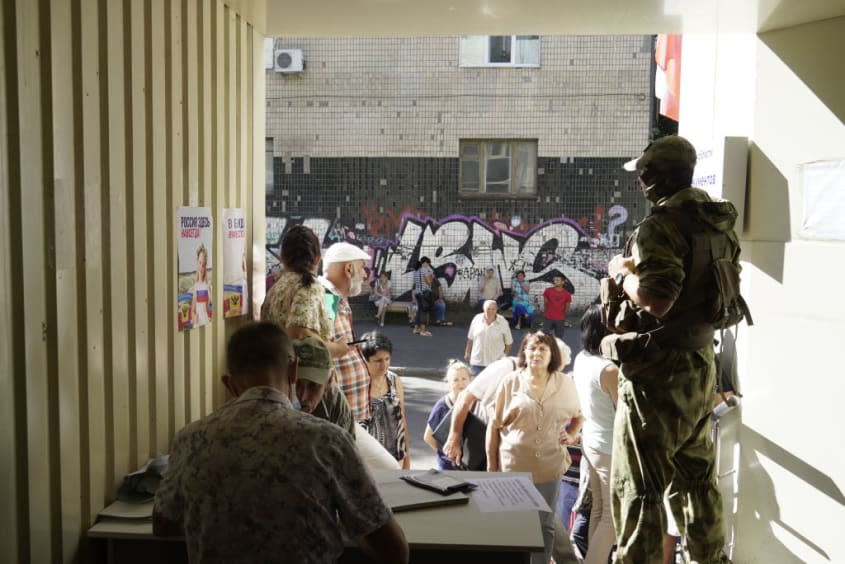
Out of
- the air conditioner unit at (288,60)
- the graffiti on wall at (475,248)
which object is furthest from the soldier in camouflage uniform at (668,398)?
the air conditioner unit at (288,60)

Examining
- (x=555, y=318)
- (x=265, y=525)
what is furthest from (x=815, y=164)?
(x=555, y=318)

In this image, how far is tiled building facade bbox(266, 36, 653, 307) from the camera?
794 inches

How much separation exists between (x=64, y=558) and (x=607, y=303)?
2.48 meters

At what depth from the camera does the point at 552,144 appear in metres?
20.3

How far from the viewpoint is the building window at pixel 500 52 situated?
67.2ft

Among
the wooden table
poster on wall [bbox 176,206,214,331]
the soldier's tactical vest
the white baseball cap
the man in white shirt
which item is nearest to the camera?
the wooden table

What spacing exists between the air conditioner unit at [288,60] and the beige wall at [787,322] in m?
16.8

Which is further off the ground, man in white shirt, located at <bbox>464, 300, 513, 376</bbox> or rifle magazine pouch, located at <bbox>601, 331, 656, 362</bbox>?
rifle magazine pouch, located at <bbox>601, 331, 656, 362</bbox>

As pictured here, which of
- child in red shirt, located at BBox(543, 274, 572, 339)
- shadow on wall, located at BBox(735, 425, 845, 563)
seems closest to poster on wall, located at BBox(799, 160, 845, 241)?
shadow on wall, located at BBox(735, 425, 845, 563)

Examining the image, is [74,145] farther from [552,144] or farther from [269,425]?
[552,144]

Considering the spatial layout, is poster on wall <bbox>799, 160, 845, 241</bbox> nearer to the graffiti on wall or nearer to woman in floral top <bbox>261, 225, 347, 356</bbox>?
woman in floral top <bbox>261, 225, 347, 356</bbox>

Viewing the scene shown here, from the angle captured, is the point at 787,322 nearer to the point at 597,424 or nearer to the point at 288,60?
the point at 597,424

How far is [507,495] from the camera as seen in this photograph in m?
3.50

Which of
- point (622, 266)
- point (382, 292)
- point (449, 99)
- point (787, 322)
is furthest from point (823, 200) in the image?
point (449, 99)
